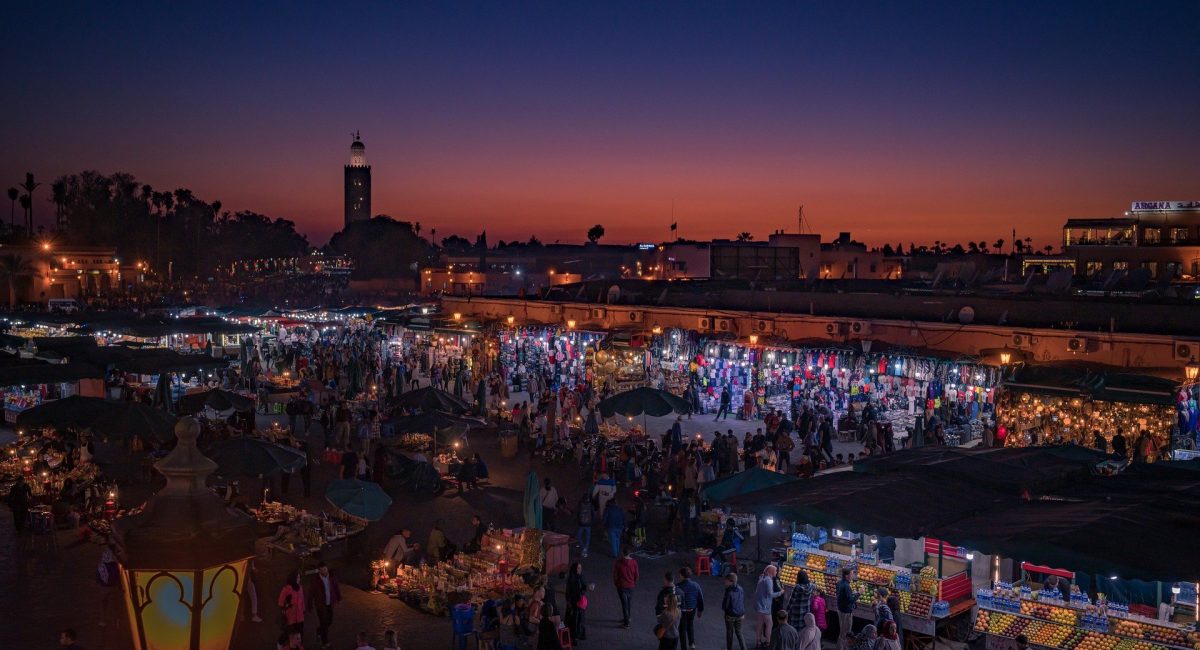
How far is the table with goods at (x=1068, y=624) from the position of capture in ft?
32.6

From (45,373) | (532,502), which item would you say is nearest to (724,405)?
(532,502)

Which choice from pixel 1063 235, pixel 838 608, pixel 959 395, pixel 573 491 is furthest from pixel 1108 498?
pixel 1063 235

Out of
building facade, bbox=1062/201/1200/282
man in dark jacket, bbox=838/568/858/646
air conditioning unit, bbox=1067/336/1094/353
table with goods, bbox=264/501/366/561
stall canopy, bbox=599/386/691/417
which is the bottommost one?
table with goods, bbox=264/501/366/561

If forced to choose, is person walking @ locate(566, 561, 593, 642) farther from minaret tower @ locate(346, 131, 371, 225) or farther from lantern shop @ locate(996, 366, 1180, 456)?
minaret tower @ locate(346, 131, 371, 225)

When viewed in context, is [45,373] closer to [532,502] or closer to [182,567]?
[532,502]

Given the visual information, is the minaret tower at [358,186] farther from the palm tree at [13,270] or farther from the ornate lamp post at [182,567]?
the ornate lamp post at [182,567]

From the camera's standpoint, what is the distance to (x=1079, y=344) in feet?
68.6

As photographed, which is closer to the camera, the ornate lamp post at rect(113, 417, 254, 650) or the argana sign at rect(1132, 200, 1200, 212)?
the ornate lamp post at rect(113, 417, 254, 650)

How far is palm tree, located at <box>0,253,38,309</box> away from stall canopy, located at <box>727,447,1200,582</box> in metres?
71.3

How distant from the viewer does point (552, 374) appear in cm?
3116

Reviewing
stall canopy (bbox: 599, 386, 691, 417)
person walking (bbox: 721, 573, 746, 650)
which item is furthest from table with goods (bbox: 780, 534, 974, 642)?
stall canopy (bbox: 599, 386, 691, 417)

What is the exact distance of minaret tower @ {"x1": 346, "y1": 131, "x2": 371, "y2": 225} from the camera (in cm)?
16600

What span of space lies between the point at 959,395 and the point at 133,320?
2920cm

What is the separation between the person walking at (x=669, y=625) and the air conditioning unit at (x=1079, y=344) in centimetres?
1459
